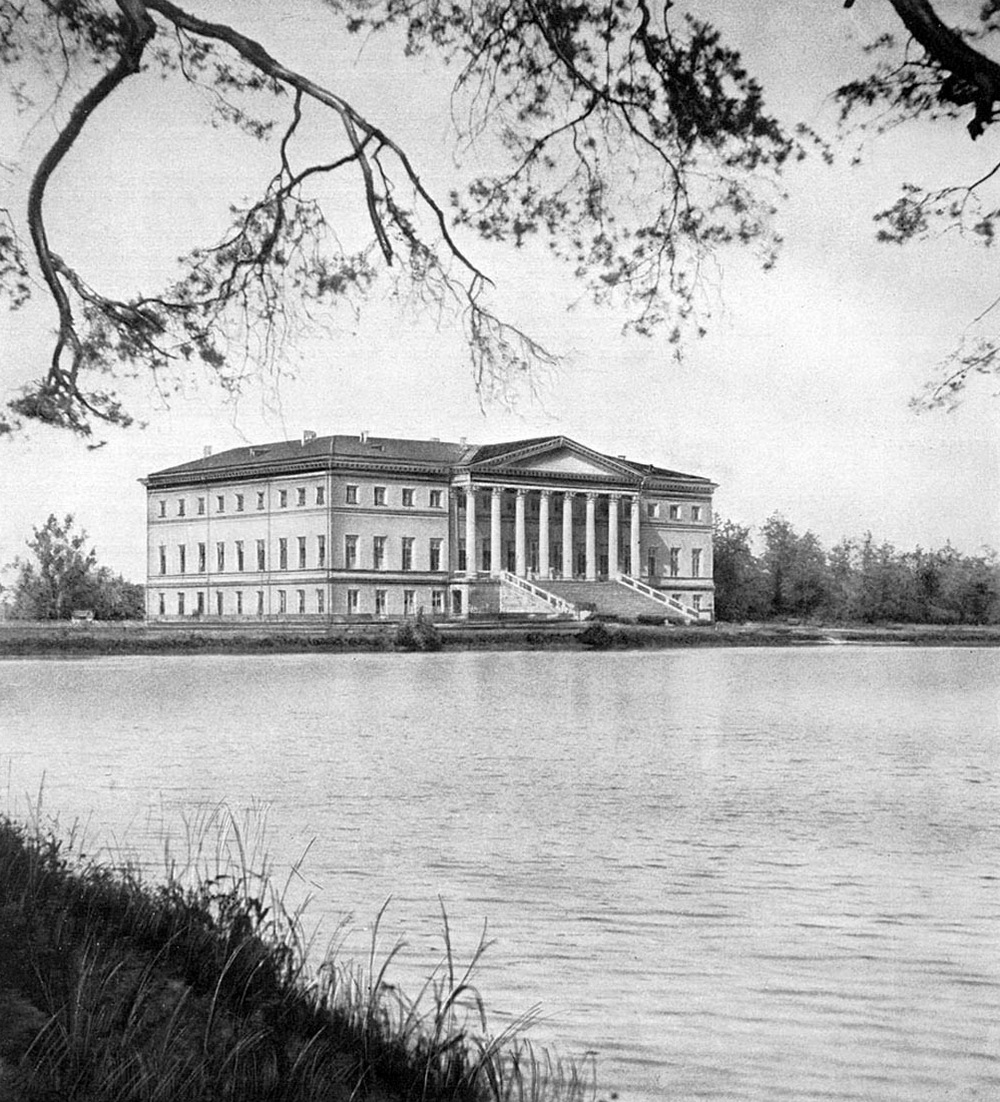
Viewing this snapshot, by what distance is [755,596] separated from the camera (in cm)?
546

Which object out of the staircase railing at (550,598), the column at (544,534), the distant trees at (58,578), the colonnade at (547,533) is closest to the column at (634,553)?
the colonnade at (547,533)

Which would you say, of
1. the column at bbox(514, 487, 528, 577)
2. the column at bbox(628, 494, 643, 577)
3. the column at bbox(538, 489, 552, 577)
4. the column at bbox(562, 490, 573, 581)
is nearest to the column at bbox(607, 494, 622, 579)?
the column at bbox(628, 494, 643, 577)

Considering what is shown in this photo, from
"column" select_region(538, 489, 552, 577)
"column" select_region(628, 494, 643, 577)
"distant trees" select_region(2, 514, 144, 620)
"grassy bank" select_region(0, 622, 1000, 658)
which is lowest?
"grassy bank" select_region(0, 622, 1000, 658)

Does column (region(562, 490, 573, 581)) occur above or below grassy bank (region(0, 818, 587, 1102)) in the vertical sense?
above

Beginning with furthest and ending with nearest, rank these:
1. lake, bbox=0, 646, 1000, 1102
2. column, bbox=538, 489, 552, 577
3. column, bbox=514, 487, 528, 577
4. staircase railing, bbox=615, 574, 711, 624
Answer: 1. column, bbox=514, 487, 528, 577
2. column, bbox=538, 489, 552, 577
3. staircase railing, bbox=615, 574, 711, 624
4. lake, bbox=0, 646, 1000, 1102

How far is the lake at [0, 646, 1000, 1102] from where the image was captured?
2350 mm

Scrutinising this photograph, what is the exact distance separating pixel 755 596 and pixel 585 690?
448 centimetres

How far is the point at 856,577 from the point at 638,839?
1.30 m

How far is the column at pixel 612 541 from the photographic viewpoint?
296 inches

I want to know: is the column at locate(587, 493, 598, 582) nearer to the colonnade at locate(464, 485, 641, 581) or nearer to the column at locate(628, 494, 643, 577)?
the colonnade at locate(464, 485, 641, 581)

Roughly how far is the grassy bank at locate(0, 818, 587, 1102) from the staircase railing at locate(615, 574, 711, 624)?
5.29 meters

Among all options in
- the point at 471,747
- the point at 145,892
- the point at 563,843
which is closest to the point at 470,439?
the point at 563,843

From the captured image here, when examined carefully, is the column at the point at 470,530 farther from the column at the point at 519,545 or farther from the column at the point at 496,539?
the column at the point at 519,545

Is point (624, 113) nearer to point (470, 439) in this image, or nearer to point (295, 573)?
point (470, 439)
